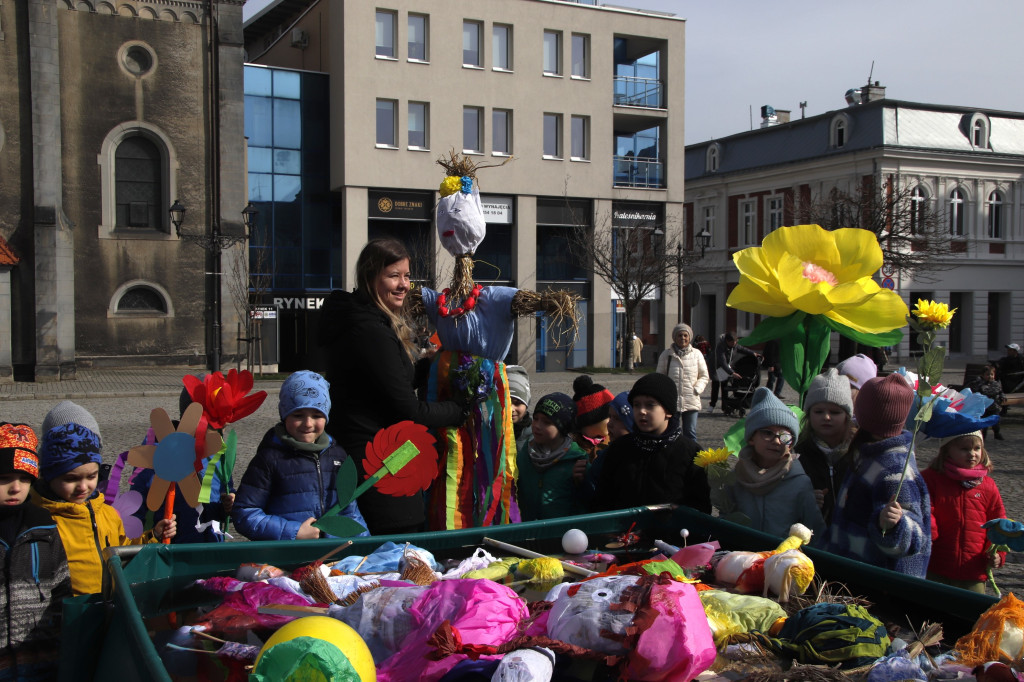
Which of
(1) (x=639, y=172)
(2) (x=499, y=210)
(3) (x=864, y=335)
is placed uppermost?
(1) (x=639, y=172)

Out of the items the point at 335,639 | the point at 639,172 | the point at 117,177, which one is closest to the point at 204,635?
the point at 335,639

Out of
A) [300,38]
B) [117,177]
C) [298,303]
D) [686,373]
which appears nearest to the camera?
[686,373]

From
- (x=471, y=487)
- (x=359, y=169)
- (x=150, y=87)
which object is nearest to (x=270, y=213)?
(x=359, y=169)

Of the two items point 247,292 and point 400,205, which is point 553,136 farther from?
point 247,292

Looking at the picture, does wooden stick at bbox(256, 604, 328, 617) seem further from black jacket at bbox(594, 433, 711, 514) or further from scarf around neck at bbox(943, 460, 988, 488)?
scarf around neck at bbox(943, 460, 988, 488)

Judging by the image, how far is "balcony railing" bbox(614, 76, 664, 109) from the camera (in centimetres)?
3275

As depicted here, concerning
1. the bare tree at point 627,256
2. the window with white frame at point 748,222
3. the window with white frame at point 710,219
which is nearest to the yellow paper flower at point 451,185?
the bare tree at point 627,256

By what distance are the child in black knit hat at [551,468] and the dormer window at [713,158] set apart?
41.8 meters

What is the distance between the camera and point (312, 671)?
142cm

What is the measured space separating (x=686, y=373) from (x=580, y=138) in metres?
22.3

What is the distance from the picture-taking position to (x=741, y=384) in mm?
15242

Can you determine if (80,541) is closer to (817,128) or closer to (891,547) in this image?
(891,547)

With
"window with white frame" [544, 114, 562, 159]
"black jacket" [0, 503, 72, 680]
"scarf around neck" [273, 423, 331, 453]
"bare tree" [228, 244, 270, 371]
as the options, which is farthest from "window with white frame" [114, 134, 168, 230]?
"black jacket" [0, 503, 72, 680]

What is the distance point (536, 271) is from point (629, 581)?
1188 inches
